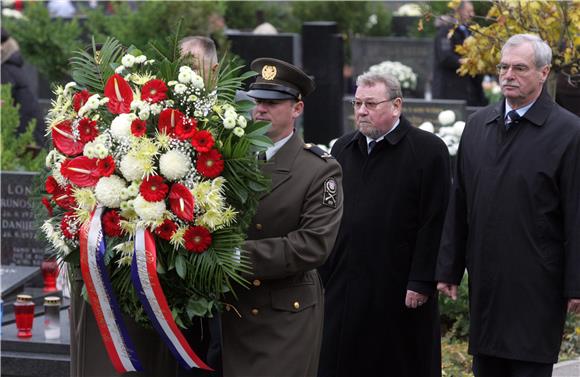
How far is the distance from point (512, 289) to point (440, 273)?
427mm

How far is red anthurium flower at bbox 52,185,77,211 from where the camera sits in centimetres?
491

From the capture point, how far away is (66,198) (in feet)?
16.2

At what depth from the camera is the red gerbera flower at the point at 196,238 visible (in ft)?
15.5

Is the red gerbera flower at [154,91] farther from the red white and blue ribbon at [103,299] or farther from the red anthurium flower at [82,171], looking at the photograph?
the red white and blue ribbon at [103,299]

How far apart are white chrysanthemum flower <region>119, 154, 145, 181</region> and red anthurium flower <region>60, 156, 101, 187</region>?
0.12 meters

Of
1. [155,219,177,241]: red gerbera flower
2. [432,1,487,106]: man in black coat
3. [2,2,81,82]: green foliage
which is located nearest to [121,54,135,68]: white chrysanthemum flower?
[155,219,177,241]: red gerbera flower

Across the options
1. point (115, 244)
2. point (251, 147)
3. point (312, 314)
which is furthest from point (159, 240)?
point (312, 314)

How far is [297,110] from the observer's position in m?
5.44

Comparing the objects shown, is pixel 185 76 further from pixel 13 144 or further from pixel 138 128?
pixel 13 144

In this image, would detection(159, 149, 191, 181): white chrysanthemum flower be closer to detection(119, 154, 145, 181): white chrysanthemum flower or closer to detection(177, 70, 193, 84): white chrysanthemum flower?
detection(119, 154, 145, 181): white chrysanthemum flower

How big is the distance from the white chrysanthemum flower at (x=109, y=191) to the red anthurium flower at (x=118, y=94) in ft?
0.92

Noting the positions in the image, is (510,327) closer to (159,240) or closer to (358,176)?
(358,176)

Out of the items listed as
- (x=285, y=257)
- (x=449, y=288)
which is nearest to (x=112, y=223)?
(x=285, y=257)

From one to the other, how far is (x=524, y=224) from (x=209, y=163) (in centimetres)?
154
